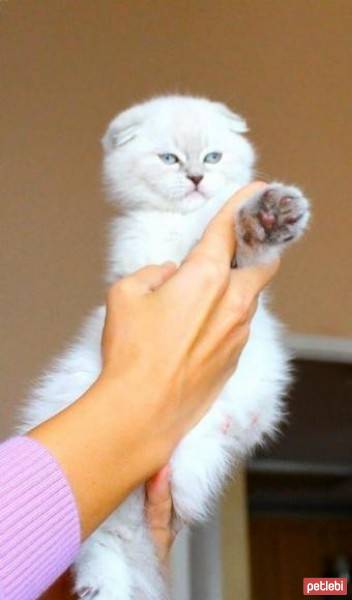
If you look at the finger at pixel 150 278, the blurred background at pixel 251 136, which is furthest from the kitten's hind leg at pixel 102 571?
the blurred background at pixel 251 136

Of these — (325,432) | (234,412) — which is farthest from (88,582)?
(325,432)

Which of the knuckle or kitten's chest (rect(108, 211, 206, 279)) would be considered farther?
kitten's chest (rect(108, 211, 206, 279))

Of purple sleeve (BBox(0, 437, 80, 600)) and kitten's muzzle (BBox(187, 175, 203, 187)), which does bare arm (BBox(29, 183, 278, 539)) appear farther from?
kitten's muzzle (BBox(187, 175, 203, 187))

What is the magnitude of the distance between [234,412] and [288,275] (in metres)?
1.05

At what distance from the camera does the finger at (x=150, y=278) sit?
76 cm

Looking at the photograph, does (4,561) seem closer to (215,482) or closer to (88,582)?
(88,582)

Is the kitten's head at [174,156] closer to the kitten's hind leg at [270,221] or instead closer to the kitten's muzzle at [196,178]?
the kitten's muzzle at [196,178]

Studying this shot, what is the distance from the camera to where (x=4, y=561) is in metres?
0.53

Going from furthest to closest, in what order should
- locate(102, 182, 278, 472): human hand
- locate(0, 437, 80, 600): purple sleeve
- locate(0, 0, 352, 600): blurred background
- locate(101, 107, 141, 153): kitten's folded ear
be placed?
1. locate(0, 0, 352, 600): blurred background
2. locate(101, 107, 141, 153): kitten's folded ear
3. locate(102, 182, 278, 472): human hand
4. locate(0, 437, 80, 600): purple sleeve

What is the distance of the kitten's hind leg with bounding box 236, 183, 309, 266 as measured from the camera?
0.80 m

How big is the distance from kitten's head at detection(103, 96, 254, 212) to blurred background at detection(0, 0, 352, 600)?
66cm

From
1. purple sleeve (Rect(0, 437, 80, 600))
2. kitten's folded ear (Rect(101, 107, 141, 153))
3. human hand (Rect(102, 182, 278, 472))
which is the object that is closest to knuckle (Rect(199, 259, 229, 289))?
human hand (Rect(102, 182, 278, 472))

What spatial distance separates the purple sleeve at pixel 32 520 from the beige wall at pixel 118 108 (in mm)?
1111

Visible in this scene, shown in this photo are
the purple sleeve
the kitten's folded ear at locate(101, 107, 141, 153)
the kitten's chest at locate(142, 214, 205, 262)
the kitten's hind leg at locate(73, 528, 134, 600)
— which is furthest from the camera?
the kitten's folded ear at locate(101, 107, 141, 153)
